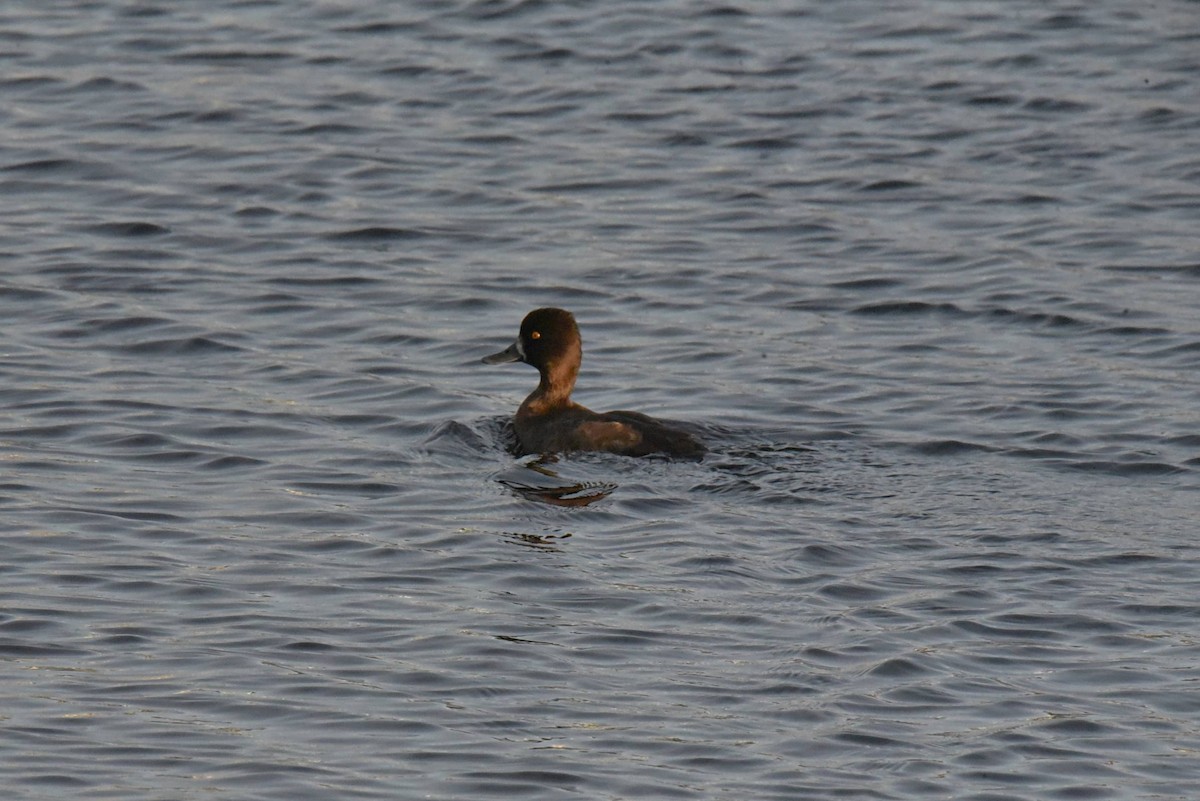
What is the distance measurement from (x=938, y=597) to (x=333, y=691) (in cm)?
279

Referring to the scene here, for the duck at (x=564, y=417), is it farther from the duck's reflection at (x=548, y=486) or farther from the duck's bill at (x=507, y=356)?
the duck's reflection at (x=548, y=486)

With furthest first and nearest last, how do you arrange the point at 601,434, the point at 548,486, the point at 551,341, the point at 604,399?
the point at 604,399 < the point at 551,341 < the point at 601,434 < the point at 548,486

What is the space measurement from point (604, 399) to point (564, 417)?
98cm

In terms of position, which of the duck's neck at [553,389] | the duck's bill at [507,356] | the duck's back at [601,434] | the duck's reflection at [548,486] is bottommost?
the duck's reflection at [548,486]

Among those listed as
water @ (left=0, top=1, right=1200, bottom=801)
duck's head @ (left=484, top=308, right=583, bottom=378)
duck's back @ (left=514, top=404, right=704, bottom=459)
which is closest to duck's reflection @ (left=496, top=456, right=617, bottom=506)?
Result: water @ (left=0, top=1, right=1200, bottom=801)

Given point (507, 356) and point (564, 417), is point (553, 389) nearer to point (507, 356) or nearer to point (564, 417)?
point (564, 417)

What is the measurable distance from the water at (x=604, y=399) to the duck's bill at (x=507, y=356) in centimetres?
27

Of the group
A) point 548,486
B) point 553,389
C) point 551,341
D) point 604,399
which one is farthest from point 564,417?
point 604,399

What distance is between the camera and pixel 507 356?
43.1 ft

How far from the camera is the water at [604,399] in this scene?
26.2 ft

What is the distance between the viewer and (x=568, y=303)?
48.4 feet

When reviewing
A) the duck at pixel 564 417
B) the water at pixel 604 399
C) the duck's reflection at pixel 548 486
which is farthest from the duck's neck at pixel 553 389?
the duck's reflection at pixel 548 486

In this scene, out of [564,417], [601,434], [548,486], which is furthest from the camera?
[564,417]

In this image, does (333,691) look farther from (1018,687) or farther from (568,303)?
(568,303)
